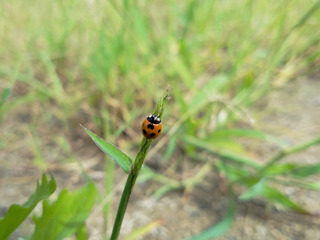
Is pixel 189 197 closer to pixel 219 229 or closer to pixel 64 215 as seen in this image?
pixel 219 229

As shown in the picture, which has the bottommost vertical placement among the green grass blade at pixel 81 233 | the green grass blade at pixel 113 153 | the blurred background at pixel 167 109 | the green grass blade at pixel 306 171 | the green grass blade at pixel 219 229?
the green grass blade at pixel 219 229

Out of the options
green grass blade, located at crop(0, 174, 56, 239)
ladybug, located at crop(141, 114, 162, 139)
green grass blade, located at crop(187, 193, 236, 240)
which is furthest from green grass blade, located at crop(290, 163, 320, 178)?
green grass blade, located at crop(0, 174, 56, 239)

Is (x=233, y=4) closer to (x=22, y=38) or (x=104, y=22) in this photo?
(x=104, y=22)

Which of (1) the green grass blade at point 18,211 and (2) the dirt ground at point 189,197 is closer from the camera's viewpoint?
(1) the green grass blade at point 18,211

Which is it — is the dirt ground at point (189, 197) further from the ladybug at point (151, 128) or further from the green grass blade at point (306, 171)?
the ladybug at point (151, 128)

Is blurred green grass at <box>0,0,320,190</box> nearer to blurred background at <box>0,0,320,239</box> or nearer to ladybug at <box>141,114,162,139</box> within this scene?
blurred background at <box>0,0,320,239</box>

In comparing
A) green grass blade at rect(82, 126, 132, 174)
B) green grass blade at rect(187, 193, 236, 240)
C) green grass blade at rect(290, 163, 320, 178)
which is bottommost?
green grass blade at rect(187, 193, 236, 240)

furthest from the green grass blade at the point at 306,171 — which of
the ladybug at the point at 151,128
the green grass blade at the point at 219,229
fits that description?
the ladybug at the point at 151,128
